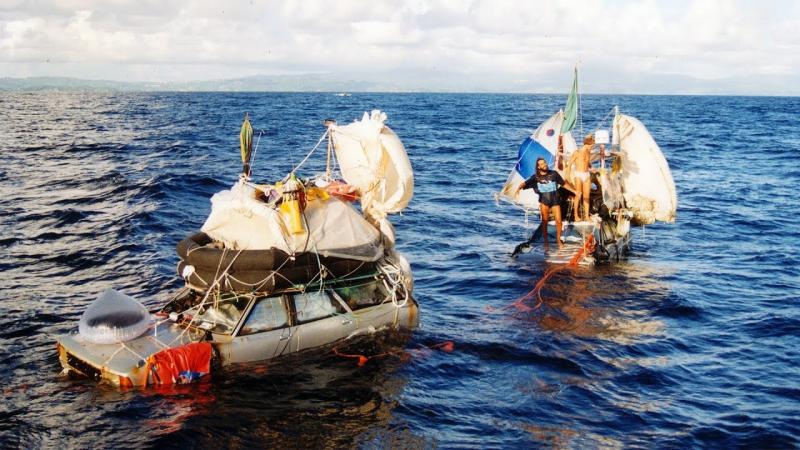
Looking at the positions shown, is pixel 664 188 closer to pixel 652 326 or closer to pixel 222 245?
pixel 652 326

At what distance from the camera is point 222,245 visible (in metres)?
14.2

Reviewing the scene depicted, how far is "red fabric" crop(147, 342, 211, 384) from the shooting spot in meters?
12.4

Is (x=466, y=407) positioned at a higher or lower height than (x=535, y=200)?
lower

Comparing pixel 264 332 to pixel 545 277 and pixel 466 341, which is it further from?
pixel 545 277

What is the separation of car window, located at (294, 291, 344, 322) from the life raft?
0.37m

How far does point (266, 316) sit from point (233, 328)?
64 cm

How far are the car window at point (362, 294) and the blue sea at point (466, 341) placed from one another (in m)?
0.79

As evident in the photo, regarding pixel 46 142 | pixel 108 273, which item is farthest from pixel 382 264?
pixel 46 142

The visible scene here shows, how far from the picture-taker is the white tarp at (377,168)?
15555 millimetres

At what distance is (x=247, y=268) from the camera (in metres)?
13.2

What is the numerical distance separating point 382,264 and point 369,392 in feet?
9.41

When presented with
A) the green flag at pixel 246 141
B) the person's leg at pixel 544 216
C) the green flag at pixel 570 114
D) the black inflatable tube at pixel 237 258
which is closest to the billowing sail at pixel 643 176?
the green flag at pixel 570 114

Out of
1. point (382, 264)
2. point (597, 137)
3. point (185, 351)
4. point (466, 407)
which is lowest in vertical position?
point (466, 407)

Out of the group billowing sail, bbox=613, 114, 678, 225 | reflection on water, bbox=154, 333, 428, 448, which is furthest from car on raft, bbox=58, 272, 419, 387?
billowing sail, bbox=613, 114, 678, 225
